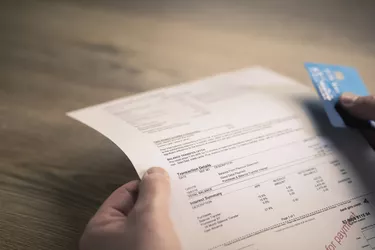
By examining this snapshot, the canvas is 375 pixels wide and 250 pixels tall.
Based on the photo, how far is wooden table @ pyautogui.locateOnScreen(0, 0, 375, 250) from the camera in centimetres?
54

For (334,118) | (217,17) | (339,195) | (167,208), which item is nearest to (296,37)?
(217,17)

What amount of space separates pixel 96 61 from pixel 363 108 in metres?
Answer: 0.43

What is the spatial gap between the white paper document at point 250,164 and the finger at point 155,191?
1 centimetres

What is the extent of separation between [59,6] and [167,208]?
1.95 ft

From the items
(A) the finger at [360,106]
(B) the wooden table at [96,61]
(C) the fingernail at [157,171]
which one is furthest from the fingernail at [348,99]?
Answer: (C) the fingernail at [157,171]

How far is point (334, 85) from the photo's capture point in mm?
613

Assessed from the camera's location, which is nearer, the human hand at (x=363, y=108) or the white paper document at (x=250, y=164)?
the white paper document at (x=250, y=164)

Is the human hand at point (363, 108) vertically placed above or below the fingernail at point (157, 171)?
above

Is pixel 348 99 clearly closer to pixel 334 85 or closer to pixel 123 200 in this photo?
pixel 334 85

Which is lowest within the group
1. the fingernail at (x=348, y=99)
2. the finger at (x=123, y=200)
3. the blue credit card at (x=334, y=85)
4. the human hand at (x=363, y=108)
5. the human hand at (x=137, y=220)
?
the human hand at (x=137, y=220)

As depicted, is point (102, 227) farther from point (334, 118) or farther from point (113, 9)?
point (113, 9)

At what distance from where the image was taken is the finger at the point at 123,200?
1.53ft

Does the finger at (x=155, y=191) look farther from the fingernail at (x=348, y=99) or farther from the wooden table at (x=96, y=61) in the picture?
the fingernail at (x=348, y=99)

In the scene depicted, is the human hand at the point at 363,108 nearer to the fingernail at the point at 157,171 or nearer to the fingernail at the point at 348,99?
the fingernail at the point at 348,99
